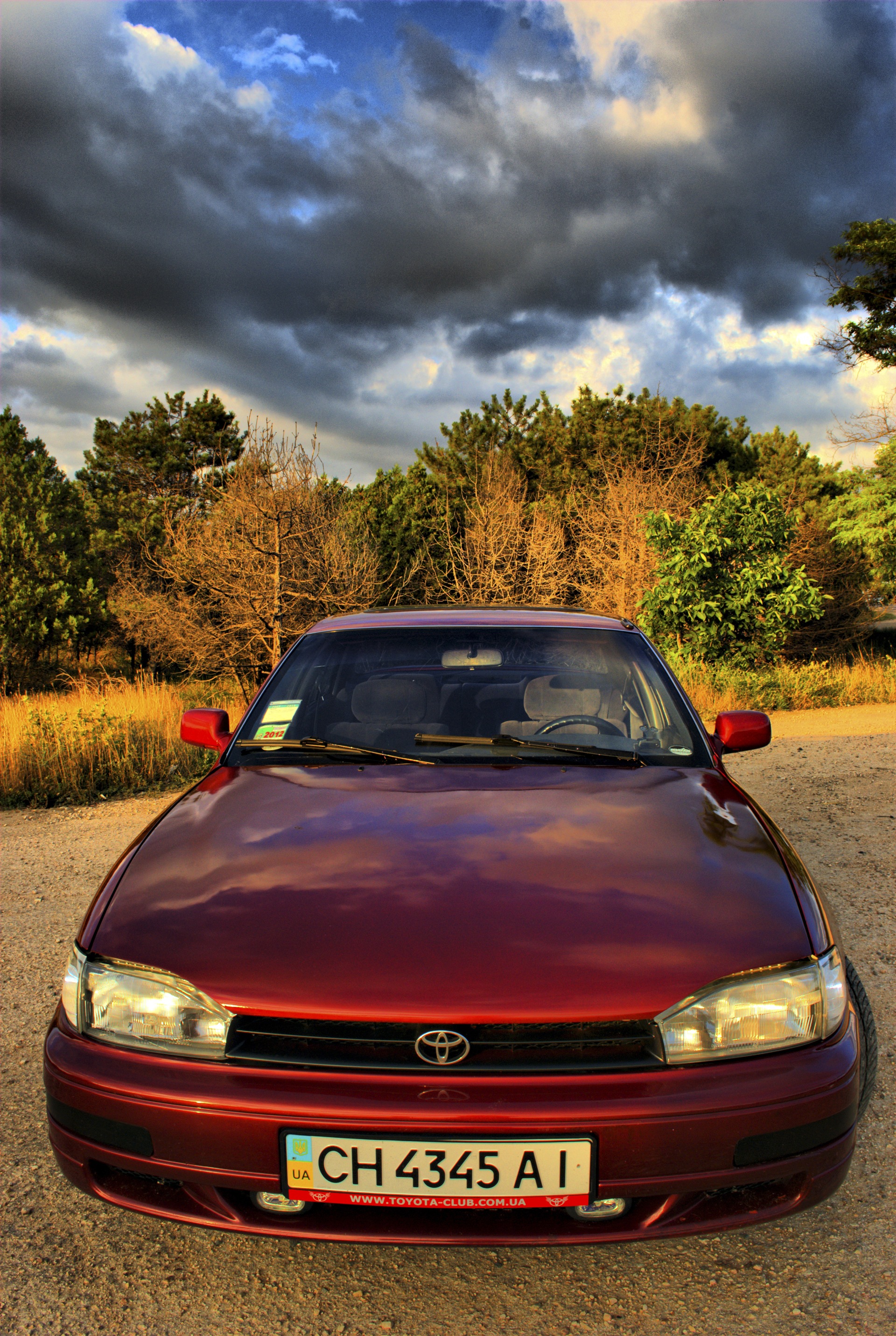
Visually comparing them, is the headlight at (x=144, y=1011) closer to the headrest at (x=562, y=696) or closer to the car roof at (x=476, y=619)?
the headrest at (x=562, y=696)

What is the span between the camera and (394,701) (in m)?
2.93

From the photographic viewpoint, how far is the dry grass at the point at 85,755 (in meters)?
6.96

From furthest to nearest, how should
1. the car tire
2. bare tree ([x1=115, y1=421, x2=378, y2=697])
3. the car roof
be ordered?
bare tree ([x1=115, y1=421, x2=378, y2=697]) < the car roof < the car tire

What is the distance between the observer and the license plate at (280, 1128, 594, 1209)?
1443 millimetres

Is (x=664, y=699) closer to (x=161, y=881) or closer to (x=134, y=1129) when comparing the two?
(x=161, y=881)

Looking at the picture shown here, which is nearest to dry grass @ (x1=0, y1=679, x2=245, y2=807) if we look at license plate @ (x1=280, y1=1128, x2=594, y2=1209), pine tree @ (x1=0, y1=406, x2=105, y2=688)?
license plate @ (x1=280, y1=1128, x2=594, y2=1209)

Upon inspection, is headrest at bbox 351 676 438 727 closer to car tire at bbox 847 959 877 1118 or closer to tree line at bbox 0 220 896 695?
car tire at bbox 847 959 877 1118

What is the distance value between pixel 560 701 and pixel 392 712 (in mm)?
570

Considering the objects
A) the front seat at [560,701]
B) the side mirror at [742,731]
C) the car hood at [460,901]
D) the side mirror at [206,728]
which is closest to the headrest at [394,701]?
the front seat at [560,701]

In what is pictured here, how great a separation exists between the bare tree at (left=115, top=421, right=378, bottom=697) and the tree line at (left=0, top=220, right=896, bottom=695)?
51 millimetres

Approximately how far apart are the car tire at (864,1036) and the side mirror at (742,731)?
0.92 meters

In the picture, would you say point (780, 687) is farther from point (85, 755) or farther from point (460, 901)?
point (460, 901)

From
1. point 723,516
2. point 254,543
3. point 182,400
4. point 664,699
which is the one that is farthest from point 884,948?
point 182,400

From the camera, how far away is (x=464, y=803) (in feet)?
7.04
